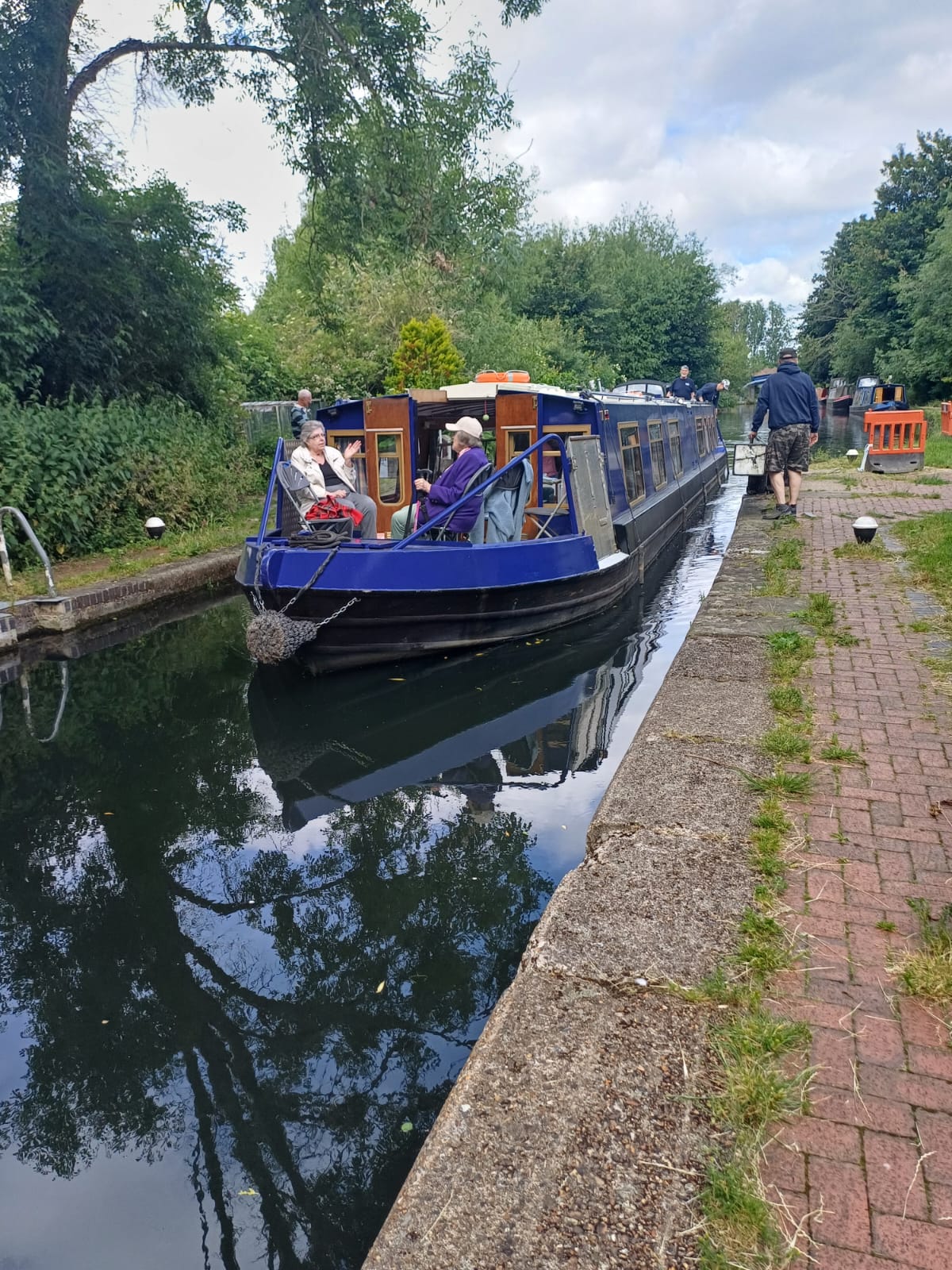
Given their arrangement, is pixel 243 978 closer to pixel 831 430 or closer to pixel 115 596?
→ pixel 115 596

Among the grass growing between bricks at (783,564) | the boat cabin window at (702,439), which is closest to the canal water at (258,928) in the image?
the grass growing between bricks at (783,564)

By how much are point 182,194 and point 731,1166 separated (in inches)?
542

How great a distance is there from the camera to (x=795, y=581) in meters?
7.16

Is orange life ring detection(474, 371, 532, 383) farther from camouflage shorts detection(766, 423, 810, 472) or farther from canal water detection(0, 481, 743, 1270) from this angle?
camouflage shorts detection(766, 423, 810, 472)

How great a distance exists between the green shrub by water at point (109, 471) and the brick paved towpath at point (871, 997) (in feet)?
26.3

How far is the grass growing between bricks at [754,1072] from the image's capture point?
62.1 inches

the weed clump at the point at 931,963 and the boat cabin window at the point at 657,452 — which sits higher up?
the boat cabin window at the point at 657,452

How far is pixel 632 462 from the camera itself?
10.2 metres

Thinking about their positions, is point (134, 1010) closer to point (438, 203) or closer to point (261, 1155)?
point (261, 1155)

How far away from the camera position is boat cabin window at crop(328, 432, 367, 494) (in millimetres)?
8477

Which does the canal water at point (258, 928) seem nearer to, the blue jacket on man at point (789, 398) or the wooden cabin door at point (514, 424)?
the wooden cabin door at point (514, 424)

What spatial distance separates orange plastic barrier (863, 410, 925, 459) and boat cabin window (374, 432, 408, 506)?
10474 mm

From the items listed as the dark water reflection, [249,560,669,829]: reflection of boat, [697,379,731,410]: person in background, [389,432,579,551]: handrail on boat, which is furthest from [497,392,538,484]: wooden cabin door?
the dark water reflection

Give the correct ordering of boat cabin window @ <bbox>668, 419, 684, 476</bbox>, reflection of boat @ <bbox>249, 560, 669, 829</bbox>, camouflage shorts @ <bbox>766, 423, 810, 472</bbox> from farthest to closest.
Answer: boat cabin window @ <bbox>668, 419, 684, 476</bbox>, camouflage shorts @ <bbox>766, 423, 810, 472</bbox>, reflection of boat @ <bbox>249, 560, 669, 829</bbox>
